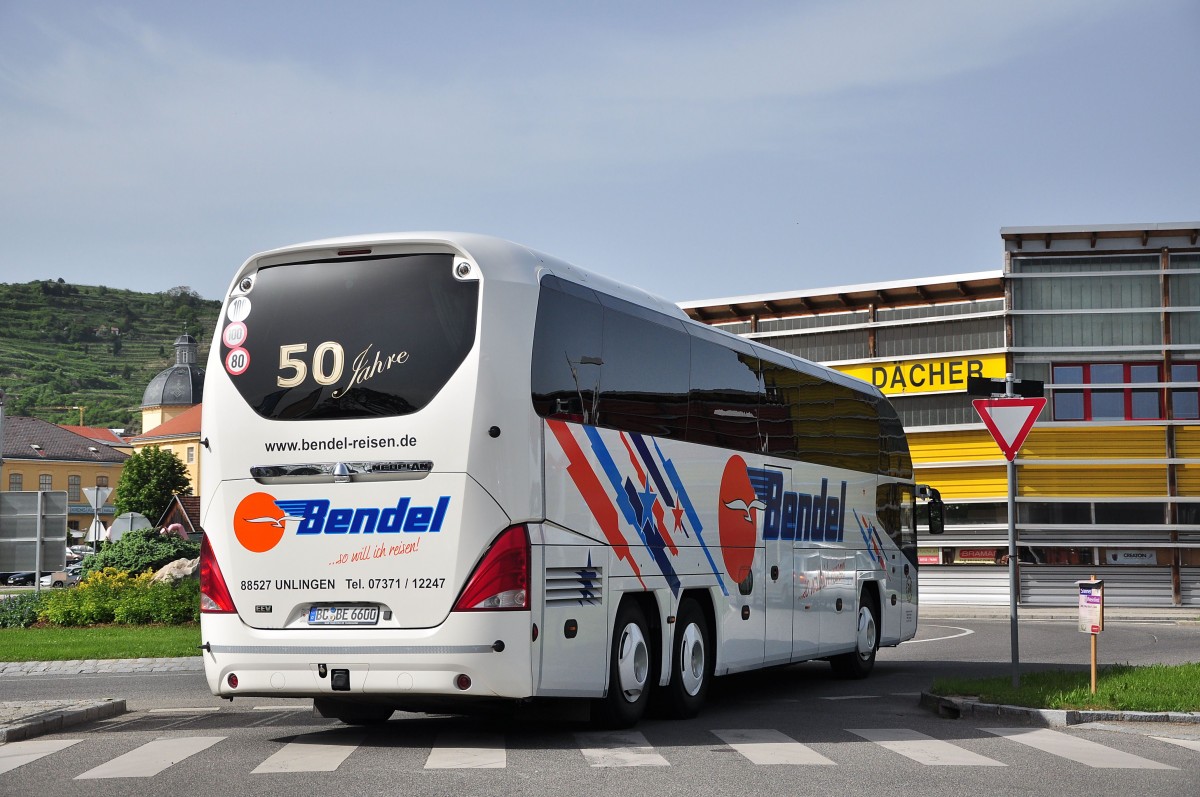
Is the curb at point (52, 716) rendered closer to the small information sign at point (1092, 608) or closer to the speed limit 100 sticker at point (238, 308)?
the speed limit 100 sticker at point (238, 308)

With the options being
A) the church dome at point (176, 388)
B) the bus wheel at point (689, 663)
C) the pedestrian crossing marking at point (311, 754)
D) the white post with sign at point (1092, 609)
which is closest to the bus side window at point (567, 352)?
the bus wheel at point (689, 663)

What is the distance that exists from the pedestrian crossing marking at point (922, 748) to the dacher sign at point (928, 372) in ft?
103

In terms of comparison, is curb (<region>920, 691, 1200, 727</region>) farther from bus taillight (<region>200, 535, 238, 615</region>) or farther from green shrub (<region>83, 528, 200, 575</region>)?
green shrub (<region>83, 528, 200, 575</region>)

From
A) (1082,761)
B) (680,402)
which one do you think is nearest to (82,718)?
(680,402)

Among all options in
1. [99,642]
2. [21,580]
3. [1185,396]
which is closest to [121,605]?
[99,642]

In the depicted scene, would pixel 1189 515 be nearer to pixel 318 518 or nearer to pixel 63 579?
pixel 318 518

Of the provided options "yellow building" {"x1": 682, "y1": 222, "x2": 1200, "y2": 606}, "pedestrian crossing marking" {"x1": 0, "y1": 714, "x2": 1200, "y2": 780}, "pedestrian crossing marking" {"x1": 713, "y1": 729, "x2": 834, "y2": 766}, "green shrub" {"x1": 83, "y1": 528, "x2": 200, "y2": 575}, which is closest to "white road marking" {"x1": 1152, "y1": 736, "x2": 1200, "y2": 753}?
"pedestrian crossing marking" {"x1": 0, "y1": 714, "x2": 1200, "y2": 780}

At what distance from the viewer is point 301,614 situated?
10391mm

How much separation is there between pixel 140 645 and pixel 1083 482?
2890 cm

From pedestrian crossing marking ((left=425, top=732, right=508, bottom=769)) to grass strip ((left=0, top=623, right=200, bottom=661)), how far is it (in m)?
9.39

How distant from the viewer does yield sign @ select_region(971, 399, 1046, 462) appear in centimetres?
1473

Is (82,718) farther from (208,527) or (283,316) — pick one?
(283,316)

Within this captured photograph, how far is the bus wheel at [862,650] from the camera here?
18.2 metres

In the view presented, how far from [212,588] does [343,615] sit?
1.16 m
